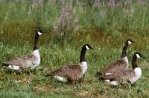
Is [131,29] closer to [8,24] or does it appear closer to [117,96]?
[8,24]

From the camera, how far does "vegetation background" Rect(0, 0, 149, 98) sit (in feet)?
54.5

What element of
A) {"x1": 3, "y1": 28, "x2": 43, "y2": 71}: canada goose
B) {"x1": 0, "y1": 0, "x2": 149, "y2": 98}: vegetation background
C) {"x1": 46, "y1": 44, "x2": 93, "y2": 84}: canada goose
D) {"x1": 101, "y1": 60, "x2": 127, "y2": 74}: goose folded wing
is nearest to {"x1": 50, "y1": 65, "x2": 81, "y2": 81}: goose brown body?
{"x1": 46, "y1": 44, "x2": 93, "y2": 84}: canada goose

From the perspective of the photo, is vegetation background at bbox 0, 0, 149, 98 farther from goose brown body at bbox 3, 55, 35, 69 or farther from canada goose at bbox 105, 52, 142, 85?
goose brown body at bbox 3, 55, 35, 69

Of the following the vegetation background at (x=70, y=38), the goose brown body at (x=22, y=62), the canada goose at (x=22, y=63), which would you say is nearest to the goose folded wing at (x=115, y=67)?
the vegetation background at (x=70, y=38)

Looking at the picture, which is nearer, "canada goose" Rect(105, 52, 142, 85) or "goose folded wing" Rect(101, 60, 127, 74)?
"canada goose" Rect(105, 52, 142, 85)

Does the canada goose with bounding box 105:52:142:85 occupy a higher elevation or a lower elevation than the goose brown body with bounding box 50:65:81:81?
lower

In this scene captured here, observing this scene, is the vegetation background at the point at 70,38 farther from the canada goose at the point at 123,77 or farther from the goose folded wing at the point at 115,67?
the goose folded wing at the point at 115,67

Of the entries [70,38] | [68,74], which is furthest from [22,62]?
[70,38]

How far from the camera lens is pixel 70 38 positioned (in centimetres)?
2347

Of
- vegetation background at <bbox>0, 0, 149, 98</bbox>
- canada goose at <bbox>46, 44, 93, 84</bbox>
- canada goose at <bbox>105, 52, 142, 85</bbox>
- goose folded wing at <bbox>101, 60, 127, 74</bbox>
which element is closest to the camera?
vegetation background at <bbox>0, 0, 149, 98</bbox>

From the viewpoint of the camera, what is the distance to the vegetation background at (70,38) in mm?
16609

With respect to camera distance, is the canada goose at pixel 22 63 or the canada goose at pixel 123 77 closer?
the canada goose at pixel 123 77

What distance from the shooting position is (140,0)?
1246 inches

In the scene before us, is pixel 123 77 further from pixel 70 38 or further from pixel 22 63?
pixel 70 38
